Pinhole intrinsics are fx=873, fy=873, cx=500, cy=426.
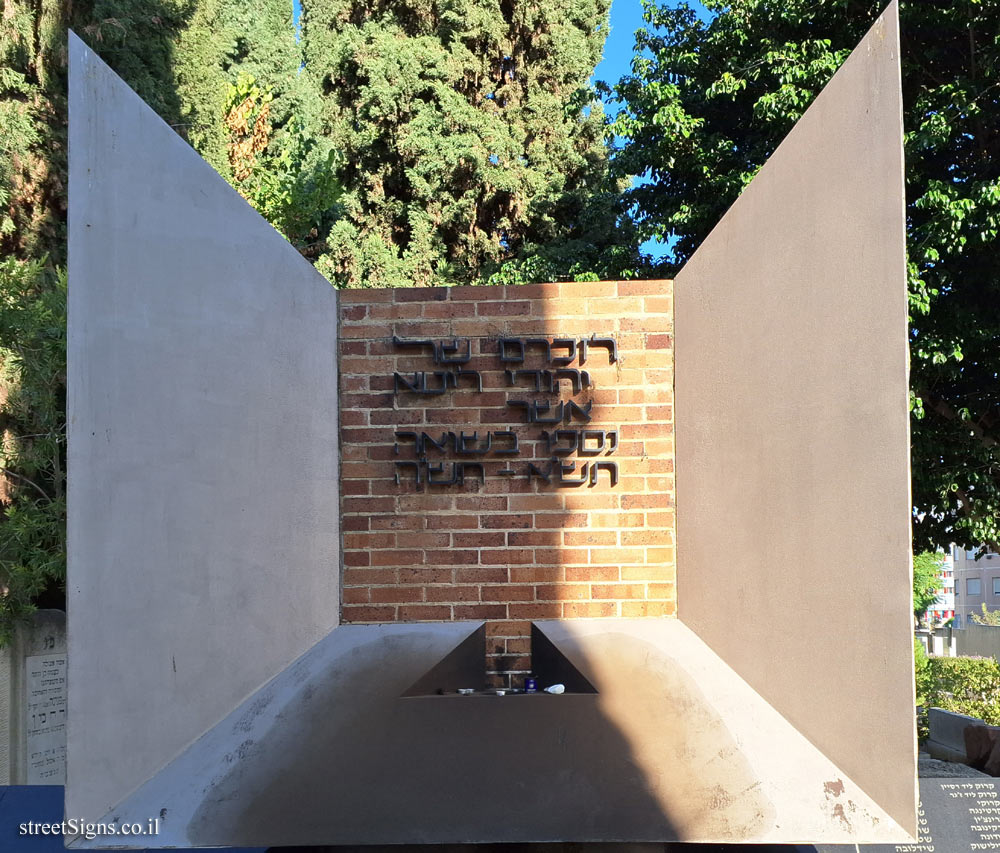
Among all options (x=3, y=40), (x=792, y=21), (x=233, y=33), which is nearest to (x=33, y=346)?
(x=3, y=40)

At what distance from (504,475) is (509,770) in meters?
1.05

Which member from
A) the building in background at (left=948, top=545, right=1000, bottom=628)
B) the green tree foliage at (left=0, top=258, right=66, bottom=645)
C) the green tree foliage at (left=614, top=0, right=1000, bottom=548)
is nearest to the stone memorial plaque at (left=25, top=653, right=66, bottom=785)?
the green tree foliage at (left=0, top=258, right=66, bottom=645)

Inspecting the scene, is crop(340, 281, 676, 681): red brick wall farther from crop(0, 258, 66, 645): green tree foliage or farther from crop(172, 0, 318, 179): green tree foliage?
crop(172, 0, 318, 179): green tree foliage

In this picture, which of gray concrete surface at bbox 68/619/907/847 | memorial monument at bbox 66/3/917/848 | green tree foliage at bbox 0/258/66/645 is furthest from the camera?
green tree foliage at bbox 0/258/66/645

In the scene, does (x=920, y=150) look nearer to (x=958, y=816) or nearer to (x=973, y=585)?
(x=958, y=816)

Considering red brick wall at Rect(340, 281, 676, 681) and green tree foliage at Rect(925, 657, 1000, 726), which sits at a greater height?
red brick wall at Rect(340, 281, 676, 681)

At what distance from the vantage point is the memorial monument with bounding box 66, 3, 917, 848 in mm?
2270

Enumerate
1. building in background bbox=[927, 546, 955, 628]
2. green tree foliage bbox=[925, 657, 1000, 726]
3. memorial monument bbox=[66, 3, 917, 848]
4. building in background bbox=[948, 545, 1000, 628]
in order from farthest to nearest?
1. building in background bbox=[927, 546, 955, 628]
2. building in background bbox=[948, 545, 1000, 628]
3. green tree foliage bbox=[925, 657, 1000, 726]
4. memorial monument bbox=[66, 3, 917, 848]

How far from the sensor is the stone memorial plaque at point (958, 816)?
376 centimetres

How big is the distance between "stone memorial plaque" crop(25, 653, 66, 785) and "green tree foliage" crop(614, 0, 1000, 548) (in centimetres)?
650

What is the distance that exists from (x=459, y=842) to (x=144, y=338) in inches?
66.5

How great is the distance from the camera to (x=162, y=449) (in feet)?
8.12

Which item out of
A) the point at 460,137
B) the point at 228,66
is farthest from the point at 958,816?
the point at 228,66

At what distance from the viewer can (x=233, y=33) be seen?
12.3 meters
